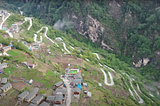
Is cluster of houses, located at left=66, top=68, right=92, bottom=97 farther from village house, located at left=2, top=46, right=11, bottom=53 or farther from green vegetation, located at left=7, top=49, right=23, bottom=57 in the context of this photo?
village house, located at left=2, top=46, right=11, bottom=53

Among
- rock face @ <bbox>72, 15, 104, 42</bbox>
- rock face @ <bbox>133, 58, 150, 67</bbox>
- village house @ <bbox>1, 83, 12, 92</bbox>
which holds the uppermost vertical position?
rock face @ <bbox>72, 15, 104, 42</bbox>

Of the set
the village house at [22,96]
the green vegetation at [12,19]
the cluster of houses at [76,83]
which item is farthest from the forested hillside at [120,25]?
the village house at [22,96]

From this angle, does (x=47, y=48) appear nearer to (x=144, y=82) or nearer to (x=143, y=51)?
(x=144, y=82)

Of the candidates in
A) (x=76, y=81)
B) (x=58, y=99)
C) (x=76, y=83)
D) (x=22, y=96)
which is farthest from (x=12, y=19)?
(x=58, y=99)

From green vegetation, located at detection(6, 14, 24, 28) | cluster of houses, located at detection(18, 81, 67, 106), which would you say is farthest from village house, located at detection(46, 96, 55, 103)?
green vegetation, located at detection(6, 14, 24, 28)

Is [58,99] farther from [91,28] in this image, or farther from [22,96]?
[91,28]

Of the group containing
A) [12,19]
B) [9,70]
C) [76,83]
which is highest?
[12,19]

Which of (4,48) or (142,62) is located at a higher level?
(4,48)

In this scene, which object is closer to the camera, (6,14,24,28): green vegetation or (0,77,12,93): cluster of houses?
(0,77,12,93): cluster of houses
